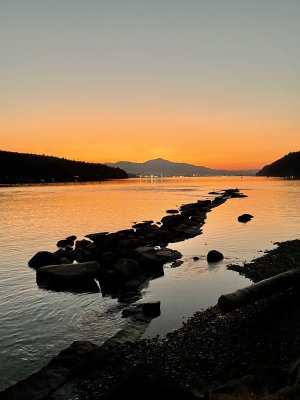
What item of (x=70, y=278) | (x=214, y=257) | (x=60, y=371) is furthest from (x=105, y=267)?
(x=60, y=371)

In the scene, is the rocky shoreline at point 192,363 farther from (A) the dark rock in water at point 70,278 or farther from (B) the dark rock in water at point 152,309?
(A) the dark rock in water at point 70,278

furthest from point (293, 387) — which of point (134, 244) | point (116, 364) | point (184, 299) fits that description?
point (134, 244)

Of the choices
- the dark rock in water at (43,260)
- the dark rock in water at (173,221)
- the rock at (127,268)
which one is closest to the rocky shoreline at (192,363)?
the rock at (127,268)

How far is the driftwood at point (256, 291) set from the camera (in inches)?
492

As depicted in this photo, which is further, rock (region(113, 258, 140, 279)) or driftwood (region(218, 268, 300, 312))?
rock (region(113, 258, 140, 279))

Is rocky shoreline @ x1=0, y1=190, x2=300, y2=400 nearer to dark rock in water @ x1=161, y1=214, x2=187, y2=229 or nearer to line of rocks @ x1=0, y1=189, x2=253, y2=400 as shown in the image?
line of rocks @ x1=0, y1=189, x2=253, y2=400

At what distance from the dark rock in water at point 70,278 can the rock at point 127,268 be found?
1.14 m

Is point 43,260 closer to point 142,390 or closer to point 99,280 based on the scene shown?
point 99,280

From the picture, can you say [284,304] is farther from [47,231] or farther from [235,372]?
[47,231]

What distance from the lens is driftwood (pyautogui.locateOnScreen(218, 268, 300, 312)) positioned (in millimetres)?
12500

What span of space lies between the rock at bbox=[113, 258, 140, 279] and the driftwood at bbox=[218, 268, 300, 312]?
8.58 metres

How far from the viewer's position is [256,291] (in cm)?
1339

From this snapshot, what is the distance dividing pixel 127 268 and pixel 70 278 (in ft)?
10.9

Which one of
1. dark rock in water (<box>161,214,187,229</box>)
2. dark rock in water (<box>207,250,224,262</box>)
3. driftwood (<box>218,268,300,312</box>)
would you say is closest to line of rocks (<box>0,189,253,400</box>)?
dark rock in water (<box>207,250,224,262</box>)
